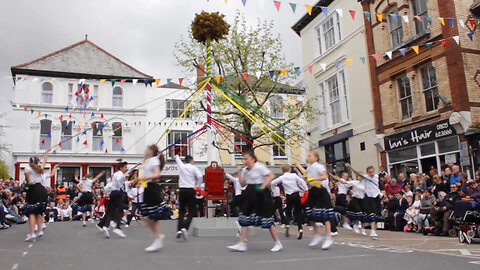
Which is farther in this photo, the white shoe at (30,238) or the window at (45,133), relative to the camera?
the window at (45,133)

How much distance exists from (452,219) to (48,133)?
85.4 feet

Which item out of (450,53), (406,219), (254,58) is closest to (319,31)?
(254,58)

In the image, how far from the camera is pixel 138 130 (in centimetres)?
3059

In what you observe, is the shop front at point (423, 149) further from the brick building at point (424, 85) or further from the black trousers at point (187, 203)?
the black trousers at point (187, 203)

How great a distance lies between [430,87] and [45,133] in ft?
80.2

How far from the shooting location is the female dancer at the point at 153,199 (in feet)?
23.4

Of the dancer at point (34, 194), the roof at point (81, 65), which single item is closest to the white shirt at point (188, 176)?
the dancer at point (34, 194)

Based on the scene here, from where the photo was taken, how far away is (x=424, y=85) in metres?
16.4

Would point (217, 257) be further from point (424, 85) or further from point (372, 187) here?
point (424, 85)

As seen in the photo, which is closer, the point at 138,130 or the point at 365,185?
the point at 365,185

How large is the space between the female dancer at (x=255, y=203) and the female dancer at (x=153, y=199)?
51.5 inches

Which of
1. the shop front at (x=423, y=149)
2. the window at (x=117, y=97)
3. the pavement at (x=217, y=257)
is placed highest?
the window at (x=117, y=97)

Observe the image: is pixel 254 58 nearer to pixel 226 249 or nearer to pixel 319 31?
pixel 319 31

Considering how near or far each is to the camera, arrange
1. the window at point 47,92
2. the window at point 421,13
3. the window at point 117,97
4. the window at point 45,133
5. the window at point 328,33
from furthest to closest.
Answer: the window at point 117,97 < the window at point 47,92 < the window at point 45,133 < the window at point 328,33 < the window at point 421,13
